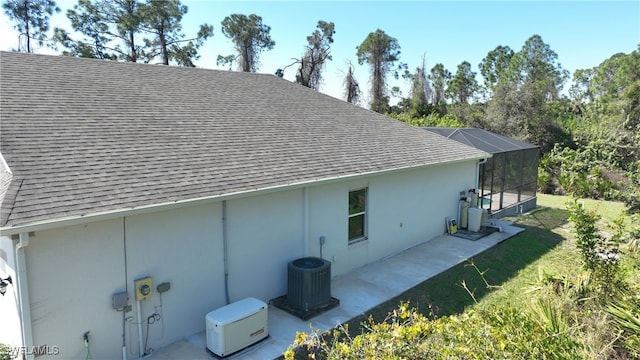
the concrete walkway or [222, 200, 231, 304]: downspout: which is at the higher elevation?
[222, 200, 231, 304]: downspout

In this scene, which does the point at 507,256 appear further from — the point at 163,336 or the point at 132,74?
the point at 132,74

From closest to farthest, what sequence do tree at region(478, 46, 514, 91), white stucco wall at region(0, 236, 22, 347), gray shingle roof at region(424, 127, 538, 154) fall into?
white stucco wall at region(0, 236, 22, 347)
gray shingle roof at region(424, 127, 538, 154)
tree at region(478, 46, 514, 91)

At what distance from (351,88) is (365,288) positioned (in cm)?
3280

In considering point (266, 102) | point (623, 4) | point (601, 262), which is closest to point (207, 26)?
point (266, 102)

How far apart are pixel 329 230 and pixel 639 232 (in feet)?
25.0

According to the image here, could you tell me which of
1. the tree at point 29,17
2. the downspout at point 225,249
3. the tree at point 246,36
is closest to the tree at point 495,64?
the tree at point 246,36

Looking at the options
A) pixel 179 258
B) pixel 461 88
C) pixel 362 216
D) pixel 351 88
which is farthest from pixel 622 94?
pixel 179 258

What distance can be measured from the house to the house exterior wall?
0.02 m

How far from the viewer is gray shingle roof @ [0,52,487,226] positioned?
5.98m

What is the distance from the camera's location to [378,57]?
4100cm

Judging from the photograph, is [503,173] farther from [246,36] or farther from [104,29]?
[104,29]

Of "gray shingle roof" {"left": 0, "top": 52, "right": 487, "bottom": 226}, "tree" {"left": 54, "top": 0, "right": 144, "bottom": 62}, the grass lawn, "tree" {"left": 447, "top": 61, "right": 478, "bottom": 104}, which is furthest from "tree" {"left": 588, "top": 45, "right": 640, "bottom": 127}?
"tree" {"left": 54, "top": 0, "right": 144, "bottom": 62}

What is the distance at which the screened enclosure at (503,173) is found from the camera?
15.3m

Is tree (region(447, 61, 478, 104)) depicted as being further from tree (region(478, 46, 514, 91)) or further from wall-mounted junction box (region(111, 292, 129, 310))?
wall-mounted junction box (region(111, 292, 129, 310))
